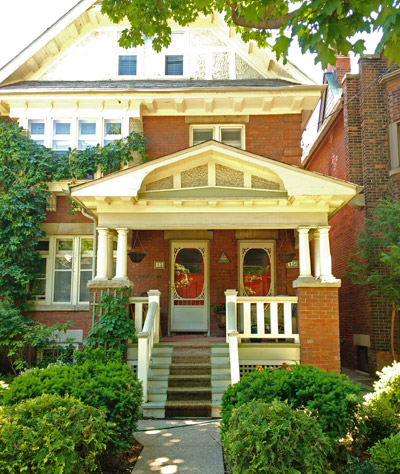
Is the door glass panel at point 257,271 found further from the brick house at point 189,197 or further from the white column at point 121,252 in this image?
the white column at point 121,252

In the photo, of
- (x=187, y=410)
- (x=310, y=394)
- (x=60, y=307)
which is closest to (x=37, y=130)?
(x=60, y=307)

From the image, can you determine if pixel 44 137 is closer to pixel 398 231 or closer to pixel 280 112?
pixel 280 112

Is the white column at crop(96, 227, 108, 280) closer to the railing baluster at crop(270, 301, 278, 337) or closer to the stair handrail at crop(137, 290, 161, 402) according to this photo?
the stair handrail at crop(137, 290, 161, 402)

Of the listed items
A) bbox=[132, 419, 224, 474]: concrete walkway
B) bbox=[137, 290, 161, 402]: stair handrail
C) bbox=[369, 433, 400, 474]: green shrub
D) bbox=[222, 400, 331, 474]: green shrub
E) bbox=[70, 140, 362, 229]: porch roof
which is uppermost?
bbox=[70, 140, 362, 229]: porch roof

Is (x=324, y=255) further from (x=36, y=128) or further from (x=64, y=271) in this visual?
(x=36, y=128)

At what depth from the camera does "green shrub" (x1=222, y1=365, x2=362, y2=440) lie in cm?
470

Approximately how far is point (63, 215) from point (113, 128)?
259 cm

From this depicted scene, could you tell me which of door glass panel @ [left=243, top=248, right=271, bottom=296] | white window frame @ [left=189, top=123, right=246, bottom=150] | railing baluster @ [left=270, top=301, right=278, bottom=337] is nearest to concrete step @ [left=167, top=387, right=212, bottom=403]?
railing baluster @ [left=270, top=301, right=278, bottom=337]

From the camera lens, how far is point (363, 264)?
12469 mm

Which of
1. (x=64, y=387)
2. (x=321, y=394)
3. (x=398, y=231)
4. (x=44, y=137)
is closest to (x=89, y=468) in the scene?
(x=64, y=387)

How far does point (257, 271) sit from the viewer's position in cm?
1221

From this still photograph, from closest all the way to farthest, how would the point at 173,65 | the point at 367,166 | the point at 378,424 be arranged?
the point at 378,424 → the point at 367,166 → the point at 173,65

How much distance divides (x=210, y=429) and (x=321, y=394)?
243 cm

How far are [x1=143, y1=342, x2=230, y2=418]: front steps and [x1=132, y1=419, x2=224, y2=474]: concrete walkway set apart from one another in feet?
1.50
